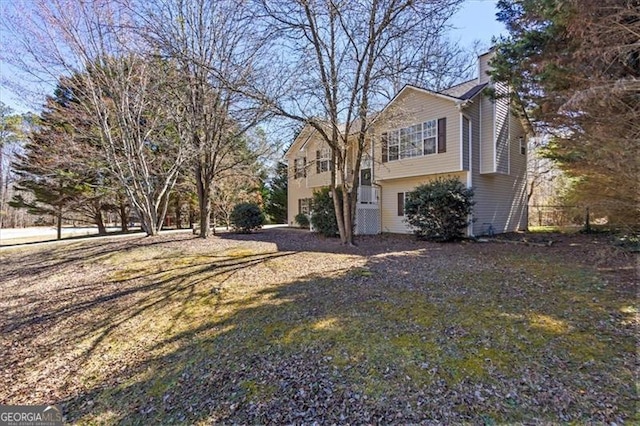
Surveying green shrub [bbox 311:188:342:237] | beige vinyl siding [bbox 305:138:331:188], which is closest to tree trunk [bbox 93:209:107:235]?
beige vinyl siding [bbox 305:138:331:188]

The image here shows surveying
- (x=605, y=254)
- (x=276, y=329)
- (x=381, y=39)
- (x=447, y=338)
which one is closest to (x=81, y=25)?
(x=381, y=39)

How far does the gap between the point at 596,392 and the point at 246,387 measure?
3.20 meters

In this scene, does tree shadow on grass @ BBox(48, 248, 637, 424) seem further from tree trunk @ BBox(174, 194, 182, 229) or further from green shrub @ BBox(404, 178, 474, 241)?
tree trunk @ BBox(174, 194, 182, 229)

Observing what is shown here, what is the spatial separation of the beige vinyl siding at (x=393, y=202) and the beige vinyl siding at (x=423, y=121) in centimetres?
63

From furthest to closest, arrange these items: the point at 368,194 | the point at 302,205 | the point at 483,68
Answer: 1. the point at 302,205
2. the point at 368,194
3. the point at 483,68

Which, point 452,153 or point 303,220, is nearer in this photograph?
point 452,153

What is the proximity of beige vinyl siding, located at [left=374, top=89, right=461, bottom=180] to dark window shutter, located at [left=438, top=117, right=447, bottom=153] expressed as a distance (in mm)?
107

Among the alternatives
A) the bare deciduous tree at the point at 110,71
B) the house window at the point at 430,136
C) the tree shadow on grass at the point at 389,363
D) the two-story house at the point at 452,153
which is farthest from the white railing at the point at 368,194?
the tree shadow on grass at the point at 389,363

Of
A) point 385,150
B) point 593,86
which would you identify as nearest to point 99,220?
point 385,150

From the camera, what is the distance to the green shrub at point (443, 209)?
10.8 metres

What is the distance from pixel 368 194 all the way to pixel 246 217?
6257 millimetres

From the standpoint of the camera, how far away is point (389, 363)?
331cm

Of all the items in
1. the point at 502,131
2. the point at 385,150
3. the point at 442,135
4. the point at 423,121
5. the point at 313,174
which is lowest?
the point at 313,174

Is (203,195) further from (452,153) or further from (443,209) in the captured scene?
(452,153)
